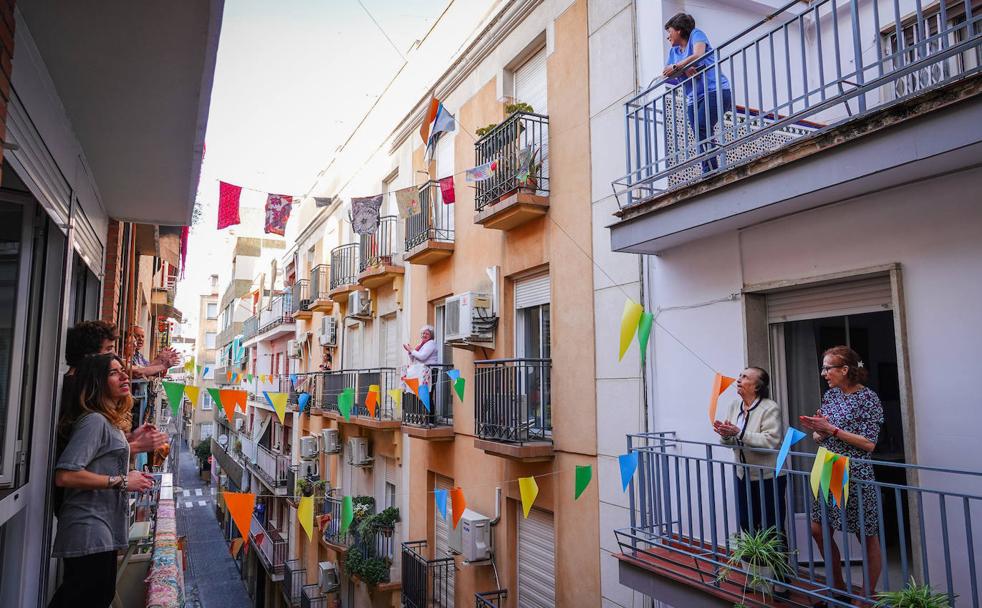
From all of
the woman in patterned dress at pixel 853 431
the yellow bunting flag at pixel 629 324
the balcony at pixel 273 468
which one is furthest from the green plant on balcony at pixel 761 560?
the balcony at pixel 273 468

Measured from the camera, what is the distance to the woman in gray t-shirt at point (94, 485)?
3.30m

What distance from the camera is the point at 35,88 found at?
A: 3.50 meters

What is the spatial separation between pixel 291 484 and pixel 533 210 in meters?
15.8

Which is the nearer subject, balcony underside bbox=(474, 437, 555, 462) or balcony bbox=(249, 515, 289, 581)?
balcony underside bbox=(474, 437, 555, 462)

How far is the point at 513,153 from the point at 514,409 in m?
3.37

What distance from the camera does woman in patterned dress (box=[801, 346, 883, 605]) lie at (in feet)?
13.8

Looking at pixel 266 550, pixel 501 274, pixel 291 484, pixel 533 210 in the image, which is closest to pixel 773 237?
pixel 533 210

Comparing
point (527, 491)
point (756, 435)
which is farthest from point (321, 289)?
point (756, 435)

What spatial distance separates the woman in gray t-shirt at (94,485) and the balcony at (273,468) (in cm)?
1908

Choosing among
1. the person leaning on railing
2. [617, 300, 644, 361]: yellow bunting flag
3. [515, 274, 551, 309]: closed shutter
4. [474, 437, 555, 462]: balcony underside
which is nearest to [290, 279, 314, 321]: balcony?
[515, 274, 551, 309]: closed shutter

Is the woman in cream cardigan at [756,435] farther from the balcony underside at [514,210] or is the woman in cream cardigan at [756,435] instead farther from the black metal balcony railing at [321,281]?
the black metal balcony railing at [321,281]

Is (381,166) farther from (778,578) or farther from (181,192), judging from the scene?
(778,578)

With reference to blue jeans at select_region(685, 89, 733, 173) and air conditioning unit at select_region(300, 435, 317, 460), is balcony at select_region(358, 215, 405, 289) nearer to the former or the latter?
air conditioning unit at select_region(300, 435, 317, 460)

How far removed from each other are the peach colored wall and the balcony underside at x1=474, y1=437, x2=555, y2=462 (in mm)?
152
